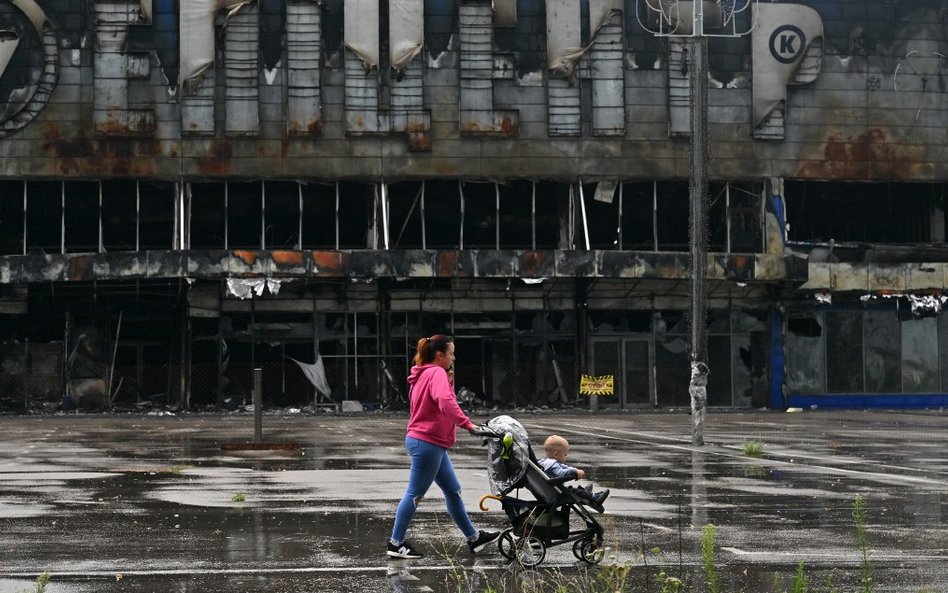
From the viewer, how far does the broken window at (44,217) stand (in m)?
47.6

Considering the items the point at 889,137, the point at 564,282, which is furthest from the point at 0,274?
the point at 889,137

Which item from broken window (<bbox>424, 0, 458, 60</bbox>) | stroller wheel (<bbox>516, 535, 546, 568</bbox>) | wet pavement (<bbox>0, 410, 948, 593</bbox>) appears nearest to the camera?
wet pavement (<bbox>0, 410, 948, 593</bbox>)

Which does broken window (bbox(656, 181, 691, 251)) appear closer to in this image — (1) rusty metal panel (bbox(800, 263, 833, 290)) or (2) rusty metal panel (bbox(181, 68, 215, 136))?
(1) rusty metal panel (bbox(800, 263, 833, 290))

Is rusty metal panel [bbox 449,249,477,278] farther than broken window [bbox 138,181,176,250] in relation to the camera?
No

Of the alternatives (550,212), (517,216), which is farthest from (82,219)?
(550,212)

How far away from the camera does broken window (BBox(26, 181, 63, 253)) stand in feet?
156

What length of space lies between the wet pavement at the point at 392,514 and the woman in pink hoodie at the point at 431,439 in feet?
0.73

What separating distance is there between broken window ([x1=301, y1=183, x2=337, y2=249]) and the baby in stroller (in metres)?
37.8

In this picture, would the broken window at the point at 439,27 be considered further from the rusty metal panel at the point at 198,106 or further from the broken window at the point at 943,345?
the broken window at the point at 943,345

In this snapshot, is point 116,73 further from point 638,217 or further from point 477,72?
point 638,217

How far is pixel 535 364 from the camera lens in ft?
159

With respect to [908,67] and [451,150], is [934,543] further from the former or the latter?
[908,67]

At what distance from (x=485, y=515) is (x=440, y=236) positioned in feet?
114

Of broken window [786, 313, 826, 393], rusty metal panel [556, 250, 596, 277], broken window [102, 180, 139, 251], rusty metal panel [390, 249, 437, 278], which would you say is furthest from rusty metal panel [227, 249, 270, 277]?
broken window [786, 313, 826, 393]
